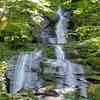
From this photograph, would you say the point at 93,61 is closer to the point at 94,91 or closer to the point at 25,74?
the point at 94,91

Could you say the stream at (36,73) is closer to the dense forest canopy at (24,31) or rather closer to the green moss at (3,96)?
the dense forest canopy at (24,31)

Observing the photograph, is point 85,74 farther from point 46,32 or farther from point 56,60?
point 46,32

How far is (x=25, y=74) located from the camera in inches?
485

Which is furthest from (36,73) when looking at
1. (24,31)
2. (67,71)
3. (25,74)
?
(24,31)

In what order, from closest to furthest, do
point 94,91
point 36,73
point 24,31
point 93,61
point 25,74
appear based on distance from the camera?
point 94,91
point 36,73
point 25,74
point 93,61
point 24,31

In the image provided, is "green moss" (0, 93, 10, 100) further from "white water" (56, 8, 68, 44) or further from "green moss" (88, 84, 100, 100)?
"white water" (56, 8, 68, 44)

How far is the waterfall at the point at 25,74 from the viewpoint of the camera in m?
11.9

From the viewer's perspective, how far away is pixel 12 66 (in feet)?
40.8

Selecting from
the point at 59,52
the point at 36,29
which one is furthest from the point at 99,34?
the point at 36,29

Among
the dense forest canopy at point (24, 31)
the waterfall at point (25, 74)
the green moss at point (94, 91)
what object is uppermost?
the dense forest canopy at point (24, 31)

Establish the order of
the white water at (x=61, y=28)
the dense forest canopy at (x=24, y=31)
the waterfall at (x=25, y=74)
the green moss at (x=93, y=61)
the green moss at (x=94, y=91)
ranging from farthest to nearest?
the white water at (x=61, y=28)
the green moss at (x=93, y=61)
the dense forest canopy at (x=24, y=31)
the waterfall at (x=25, y=74)
the green moss at (x=94, y=91)

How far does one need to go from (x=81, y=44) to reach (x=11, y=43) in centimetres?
364

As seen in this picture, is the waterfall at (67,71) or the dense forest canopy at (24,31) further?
the dense forest canopy at (24,31)

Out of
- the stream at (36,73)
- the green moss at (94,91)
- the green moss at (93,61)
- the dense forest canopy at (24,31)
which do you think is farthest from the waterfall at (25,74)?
the green moss at (93,61)
